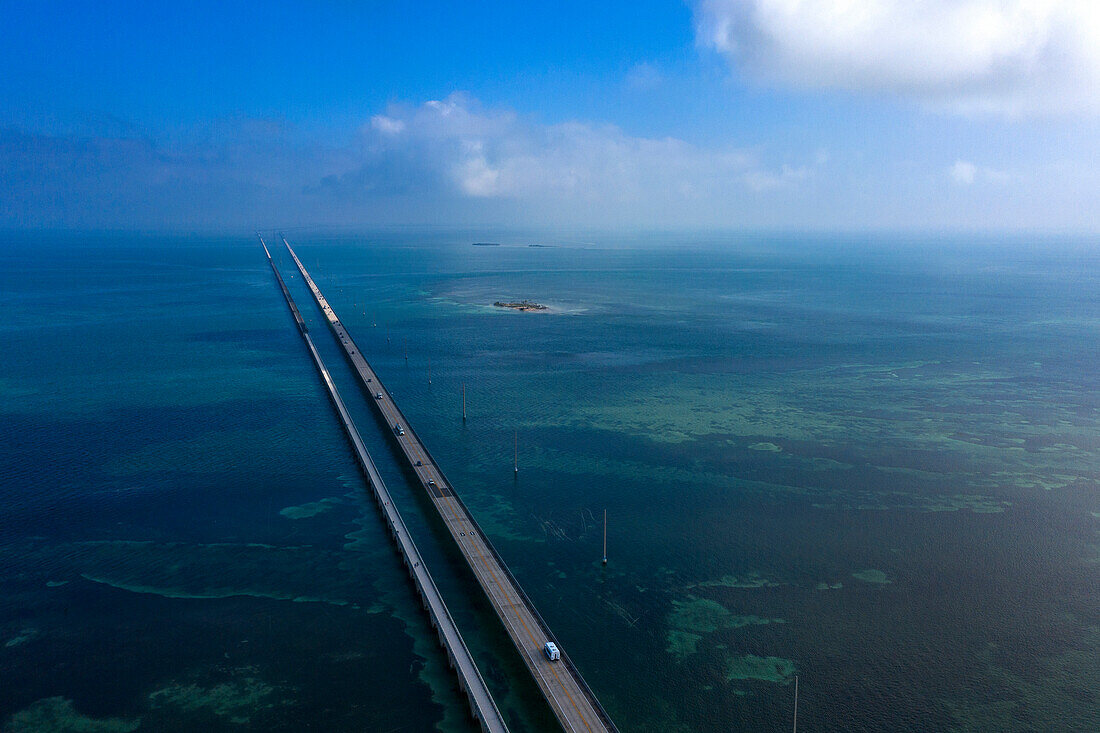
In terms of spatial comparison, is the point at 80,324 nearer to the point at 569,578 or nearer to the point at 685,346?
the point at 685,346

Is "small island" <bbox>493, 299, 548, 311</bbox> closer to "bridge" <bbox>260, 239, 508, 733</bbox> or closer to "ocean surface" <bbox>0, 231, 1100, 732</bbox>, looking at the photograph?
"ocean surface" <bbox>0, 231, 1100, 732</bbox>

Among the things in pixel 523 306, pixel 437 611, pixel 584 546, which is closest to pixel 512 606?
pixel 437 611

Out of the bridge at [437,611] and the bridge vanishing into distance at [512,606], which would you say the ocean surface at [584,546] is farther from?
the bridge vanishing into distance at [512,606]

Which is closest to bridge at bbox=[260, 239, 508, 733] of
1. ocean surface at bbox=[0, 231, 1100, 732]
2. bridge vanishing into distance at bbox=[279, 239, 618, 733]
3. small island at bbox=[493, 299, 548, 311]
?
ocean surface at bbox=[0, 231, 1100, 732]

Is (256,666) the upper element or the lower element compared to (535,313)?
lower

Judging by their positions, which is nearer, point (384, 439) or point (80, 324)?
point (384, 439)

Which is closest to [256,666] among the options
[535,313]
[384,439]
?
[384,439]

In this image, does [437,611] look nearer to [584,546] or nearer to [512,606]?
[512,606]
